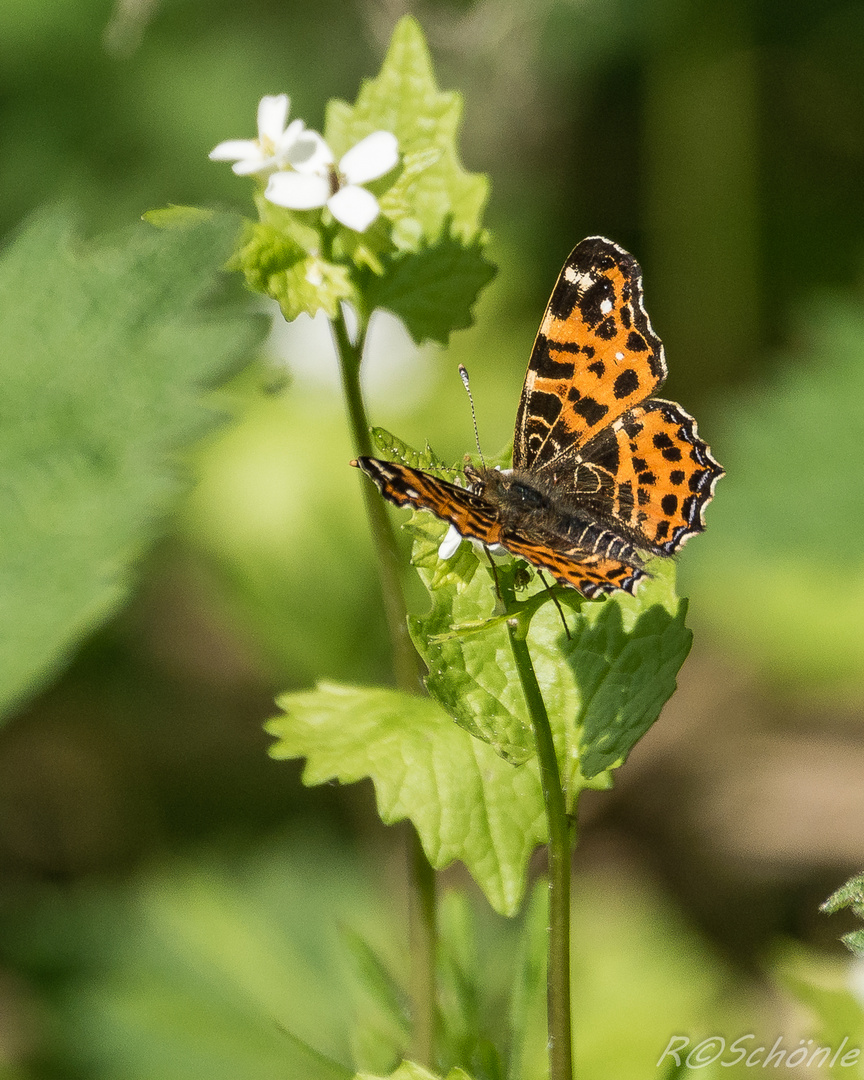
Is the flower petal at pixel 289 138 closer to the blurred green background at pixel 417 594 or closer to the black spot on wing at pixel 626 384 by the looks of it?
the black spot on wing at pixel 626 384

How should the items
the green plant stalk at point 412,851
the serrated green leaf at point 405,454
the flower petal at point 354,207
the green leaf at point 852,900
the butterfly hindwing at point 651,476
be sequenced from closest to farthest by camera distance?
the green leaf at point 852,900 < the serrated green leaf at point 405,454 < the flower petal at point 354,207 < the green plant stalk at point 412,851 < the butterfly hindwing at point 651,476

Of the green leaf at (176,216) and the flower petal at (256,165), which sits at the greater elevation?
the flower petal at (256,165)

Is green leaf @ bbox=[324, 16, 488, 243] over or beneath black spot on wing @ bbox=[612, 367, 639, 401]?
over

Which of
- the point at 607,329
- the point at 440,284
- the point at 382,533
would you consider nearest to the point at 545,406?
the point at 607,329

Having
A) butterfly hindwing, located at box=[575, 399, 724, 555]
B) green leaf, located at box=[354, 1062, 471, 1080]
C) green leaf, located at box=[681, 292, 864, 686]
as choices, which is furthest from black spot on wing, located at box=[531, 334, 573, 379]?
green leaf, located at box=[681, 292, 864, 686]

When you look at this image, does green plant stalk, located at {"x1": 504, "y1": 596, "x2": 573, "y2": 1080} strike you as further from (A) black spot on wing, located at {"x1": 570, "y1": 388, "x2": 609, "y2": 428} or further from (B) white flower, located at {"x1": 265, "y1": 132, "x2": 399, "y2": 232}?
(A) black spot on wing, located at {"x1": 570, "y1": 388, "x2": 609, "y2": 428}

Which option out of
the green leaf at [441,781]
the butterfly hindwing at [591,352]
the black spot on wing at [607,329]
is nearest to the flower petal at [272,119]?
the butterfly hindwing at [591,352]

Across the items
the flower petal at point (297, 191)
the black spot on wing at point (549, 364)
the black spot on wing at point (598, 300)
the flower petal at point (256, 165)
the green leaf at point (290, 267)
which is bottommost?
the black spot on wing at point (549, 364)

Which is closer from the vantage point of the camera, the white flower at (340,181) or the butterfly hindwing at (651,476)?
the white flower at (340,181)

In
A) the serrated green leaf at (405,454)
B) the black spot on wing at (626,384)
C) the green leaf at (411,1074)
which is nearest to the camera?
the green leaf at (411,1074)
